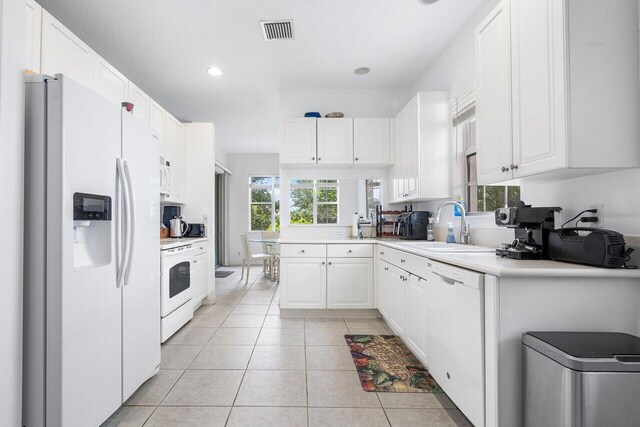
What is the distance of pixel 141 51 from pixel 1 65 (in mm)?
2180

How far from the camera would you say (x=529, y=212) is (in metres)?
1.63

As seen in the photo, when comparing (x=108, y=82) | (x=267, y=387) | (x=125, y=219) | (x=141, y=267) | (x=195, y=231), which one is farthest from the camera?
(x=195, y=231)

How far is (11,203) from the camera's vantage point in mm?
1276

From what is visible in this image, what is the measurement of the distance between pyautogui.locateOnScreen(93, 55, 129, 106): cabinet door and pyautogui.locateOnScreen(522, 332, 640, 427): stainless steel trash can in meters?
3.07

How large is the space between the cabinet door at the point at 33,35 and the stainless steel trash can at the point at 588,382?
2899 mm

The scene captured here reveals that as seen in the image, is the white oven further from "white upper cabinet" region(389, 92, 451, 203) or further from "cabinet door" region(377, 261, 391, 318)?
"white upper cabinet" region(389, 92, 451, 203)

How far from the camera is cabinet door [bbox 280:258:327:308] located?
3502mm

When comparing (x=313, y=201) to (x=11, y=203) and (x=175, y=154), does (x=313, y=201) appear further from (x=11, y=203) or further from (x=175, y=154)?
(x=11, y=203)

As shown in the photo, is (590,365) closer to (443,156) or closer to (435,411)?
(435,411)

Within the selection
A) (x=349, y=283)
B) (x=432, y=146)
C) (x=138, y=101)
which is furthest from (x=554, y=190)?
(x=138, y=101)

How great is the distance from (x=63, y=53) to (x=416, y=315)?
9.73 ft

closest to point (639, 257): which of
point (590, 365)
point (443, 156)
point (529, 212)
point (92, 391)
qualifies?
point (529, 212)

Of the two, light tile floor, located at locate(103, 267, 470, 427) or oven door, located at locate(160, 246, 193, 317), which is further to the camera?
oven door, located at locate(160, 246, 193, 317)

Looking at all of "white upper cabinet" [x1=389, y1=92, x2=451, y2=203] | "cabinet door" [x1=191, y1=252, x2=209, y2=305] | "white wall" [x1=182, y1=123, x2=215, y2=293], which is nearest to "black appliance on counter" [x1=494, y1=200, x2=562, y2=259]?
"white upper cabinet" [x1=389, y1=92, x2=451, y2=203]
